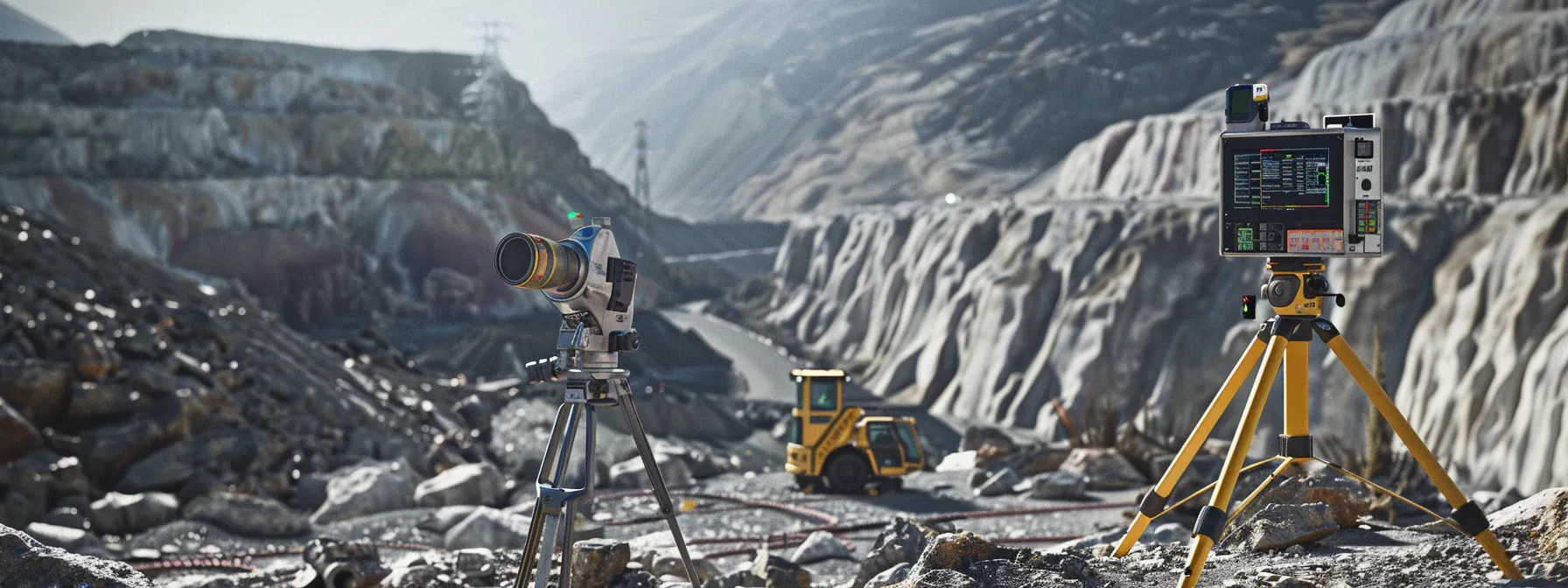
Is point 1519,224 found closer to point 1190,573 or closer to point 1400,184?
point 1400,184

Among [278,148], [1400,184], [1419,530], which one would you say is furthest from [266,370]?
[278,148]

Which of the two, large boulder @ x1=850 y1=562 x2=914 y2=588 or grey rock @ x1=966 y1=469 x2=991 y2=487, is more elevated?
large boulder @ x1=850 y1=562 x2=914 y2=588

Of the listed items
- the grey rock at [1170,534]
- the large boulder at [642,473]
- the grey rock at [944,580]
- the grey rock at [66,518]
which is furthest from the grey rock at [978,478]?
the grey rock at [944,580]

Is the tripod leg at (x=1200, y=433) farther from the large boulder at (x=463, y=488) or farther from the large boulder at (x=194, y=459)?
the large boulder at (x=194, y=459)

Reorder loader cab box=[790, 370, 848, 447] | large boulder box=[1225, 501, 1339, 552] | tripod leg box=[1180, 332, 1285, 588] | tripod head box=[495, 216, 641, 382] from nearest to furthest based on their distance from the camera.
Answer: tripod leg box=[1180, 332, 1285, 588] < tripod head box=[495, 216, 641, 382] < large boulder box=[1225, 501, 1339, 552] < loader cab box=[790, 370, 848, 447]

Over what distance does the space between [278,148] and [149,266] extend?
34.8 meters

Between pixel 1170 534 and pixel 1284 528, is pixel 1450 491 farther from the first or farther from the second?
pixel 1170 534

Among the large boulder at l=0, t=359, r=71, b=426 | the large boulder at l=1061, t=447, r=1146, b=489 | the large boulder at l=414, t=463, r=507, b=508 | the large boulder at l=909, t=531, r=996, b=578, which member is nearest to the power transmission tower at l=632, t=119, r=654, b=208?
the large boulder at l=414, t=463, r=507, b=508

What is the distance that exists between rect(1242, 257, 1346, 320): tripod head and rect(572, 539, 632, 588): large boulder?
3.33m

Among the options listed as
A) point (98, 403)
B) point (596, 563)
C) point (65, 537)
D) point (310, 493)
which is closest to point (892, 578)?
point (596, 563)

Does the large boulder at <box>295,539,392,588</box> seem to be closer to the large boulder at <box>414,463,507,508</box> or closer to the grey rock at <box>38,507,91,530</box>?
the grey rock at <box>38,507,91,530</box>

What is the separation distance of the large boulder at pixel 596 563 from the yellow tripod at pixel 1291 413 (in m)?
2.60

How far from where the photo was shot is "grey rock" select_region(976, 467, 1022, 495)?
54.5 feet

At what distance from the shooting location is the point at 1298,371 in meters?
5.41
